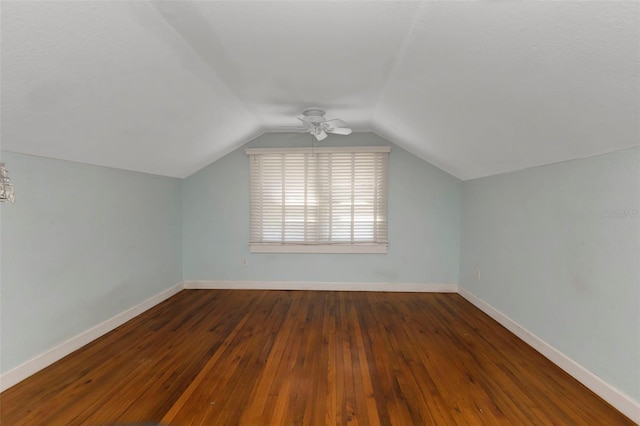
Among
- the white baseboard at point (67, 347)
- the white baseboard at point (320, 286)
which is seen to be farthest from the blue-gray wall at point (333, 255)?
the white baseboard at point (67, 347)

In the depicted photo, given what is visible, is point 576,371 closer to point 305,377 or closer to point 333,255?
point 305,377

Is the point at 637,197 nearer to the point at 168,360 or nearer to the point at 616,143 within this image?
the point at 616,143

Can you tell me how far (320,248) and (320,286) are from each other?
23.4 inches

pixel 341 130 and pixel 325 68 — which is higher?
pixel 325 68

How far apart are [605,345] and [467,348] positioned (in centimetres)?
102

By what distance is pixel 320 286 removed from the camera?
15.4 feet

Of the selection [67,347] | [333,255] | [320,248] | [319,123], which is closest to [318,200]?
[320,248]

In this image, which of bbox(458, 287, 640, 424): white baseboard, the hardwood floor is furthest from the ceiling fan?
bbox(458, 287, 640, 424): white baseboard

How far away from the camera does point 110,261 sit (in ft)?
10.6

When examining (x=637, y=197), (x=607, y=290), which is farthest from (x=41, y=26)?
(x=607, y=290)

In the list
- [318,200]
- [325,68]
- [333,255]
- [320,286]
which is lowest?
[320,286]

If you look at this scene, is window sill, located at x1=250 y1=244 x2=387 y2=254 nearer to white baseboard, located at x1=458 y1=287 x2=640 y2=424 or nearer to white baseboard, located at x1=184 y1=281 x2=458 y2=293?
white baseboard, located at x1=184 y1=281 x2=458 y2=293

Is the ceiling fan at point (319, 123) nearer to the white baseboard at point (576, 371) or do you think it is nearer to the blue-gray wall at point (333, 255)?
the blue-gray wall at point (333, 255)

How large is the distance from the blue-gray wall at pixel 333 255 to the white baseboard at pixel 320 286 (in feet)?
0.24
